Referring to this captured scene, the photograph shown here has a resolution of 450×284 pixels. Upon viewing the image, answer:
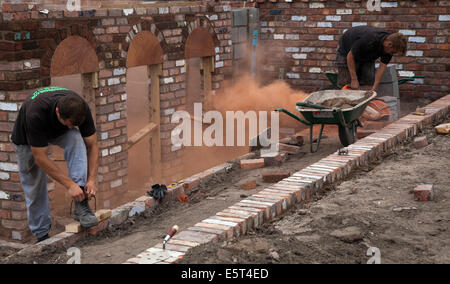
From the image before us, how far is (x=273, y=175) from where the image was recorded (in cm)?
646

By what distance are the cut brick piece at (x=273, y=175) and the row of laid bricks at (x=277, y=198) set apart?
460 mm

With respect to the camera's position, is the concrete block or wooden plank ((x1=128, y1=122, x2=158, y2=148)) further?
the concrete block

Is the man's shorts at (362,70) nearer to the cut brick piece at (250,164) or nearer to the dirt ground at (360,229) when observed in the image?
the cut brick piece at (250,164)

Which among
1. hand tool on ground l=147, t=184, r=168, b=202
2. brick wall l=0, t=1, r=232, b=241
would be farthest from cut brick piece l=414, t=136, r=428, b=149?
brick wall l=0, t=1, r=232, b=241

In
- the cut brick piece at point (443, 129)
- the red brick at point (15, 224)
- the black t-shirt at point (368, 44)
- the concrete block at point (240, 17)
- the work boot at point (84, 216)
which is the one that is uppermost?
the concrete block at point (240, 17)

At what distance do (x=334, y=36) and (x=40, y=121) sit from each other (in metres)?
7.50

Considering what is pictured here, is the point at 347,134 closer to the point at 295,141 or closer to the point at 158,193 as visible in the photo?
the point at 295,141

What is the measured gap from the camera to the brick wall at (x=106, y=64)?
257 inches

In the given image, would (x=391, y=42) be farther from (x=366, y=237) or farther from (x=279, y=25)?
(x=279, y=25)

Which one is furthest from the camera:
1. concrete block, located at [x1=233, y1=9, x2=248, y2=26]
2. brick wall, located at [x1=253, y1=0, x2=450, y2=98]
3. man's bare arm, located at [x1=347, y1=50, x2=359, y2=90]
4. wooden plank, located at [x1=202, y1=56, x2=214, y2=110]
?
concrete block, located at [x1=233, y1=9, x2=248, y2=26]

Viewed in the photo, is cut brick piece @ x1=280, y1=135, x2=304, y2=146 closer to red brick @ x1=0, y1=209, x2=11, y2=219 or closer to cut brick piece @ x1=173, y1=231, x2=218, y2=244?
red brick @ x1=0, y1=209, x2=11, y2=219

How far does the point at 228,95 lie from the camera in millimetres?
10438

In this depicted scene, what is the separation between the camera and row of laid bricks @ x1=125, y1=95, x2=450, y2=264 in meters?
4.09

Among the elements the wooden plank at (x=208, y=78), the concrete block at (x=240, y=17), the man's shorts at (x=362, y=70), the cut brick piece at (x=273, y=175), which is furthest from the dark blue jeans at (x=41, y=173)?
the concrete block at (x=240, y=17)
